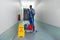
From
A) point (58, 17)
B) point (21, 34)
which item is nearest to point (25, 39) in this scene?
point (21, 34)

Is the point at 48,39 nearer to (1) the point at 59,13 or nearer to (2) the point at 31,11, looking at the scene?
(1) the point at 59,13

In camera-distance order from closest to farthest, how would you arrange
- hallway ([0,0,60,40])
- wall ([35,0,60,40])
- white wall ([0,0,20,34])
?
white wall ([0,0,20,34]) < hallway ([0,0,60,40]) < wall ([35,0,60,40])

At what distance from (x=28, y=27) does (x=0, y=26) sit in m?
4.22

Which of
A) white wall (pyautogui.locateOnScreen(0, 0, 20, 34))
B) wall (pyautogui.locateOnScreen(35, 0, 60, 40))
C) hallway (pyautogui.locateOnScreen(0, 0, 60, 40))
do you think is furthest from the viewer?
wall (pyautogui.locateOnScreen(35, 0, 60, 40))

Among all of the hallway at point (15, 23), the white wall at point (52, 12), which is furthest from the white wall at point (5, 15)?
the white wall at point (52, 12)

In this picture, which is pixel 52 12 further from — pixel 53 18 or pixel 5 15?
pixel 5 15

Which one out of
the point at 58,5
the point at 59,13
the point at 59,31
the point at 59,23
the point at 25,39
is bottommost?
the point at 25,39

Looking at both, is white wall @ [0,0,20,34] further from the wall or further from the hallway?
the wall

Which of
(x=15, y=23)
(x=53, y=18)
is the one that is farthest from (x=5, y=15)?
(x=15, y=23)

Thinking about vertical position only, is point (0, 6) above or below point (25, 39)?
above

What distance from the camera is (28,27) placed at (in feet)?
23.0

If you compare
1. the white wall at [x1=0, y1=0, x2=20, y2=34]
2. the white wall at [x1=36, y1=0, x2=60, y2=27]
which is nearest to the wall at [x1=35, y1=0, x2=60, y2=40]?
the white wall at [x1=36, y1=0, x2=60, y2=27]

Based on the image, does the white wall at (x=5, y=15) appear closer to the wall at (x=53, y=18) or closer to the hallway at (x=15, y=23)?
the hallway at (x=15, y=23)

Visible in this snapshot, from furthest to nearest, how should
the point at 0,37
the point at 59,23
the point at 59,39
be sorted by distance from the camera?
the point at 59,23, the point at 59,39, the point at 0,37
